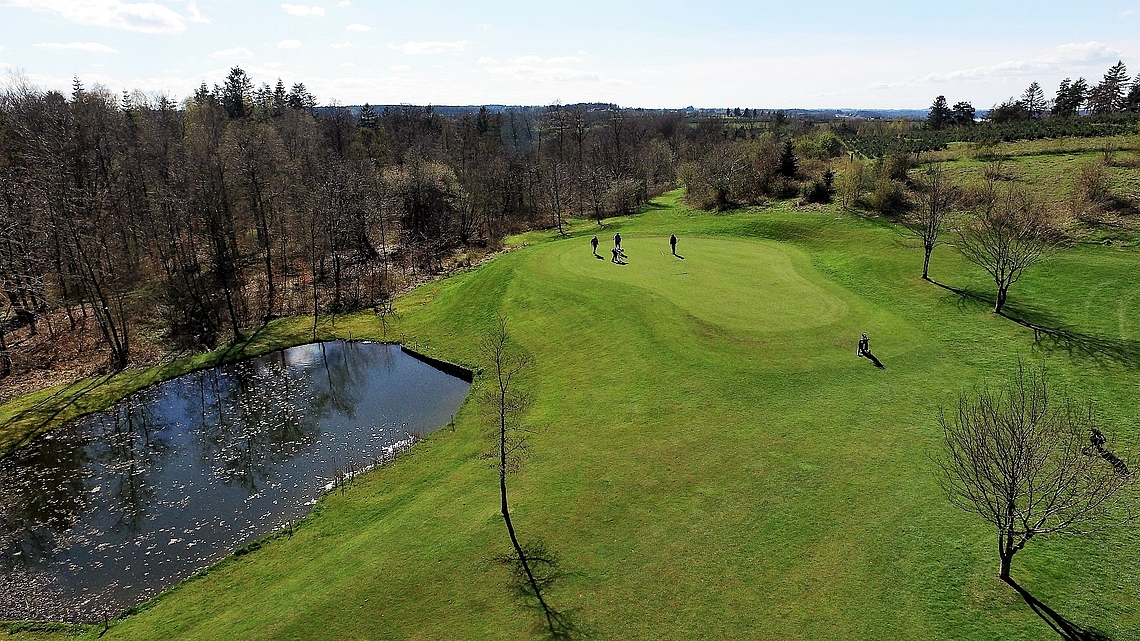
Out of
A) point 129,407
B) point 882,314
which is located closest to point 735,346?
point 882,314

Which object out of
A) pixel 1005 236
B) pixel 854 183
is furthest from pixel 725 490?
pixel 854 183

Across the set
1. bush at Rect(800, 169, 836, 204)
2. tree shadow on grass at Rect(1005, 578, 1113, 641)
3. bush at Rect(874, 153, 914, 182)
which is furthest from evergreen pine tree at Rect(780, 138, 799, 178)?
tree shadow on grass at Rect(1005, 578, 1113, 641)

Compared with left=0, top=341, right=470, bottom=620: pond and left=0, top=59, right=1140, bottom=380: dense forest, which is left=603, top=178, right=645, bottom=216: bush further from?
left=0, top=341, right=470, bottom=620: pond

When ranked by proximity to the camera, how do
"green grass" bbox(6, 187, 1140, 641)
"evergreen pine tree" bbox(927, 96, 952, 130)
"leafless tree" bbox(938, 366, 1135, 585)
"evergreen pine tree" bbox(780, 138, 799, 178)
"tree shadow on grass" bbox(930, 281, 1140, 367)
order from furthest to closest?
1. "evergreen pine tree" bbox(927, 96, 952, 130)
2. "evergreen pine tree" bbox(780, 138, 799, 178)
3. "tree shadow on grass" bbox(930, 281, 1140, 367)
4. "green grass" bbox(6, 187, 1140, 641)
5. "leafless tree" bbox(938, 366, 1135, 585)

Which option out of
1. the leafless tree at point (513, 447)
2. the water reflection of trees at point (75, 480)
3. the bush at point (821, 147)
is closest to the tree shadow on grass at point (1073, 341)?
the leafless tree at point (513, 447)

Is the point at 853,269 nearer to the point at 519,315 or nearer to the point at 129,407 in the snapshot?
the point at 519,315

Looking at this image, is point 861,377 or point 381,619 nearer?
point 381,619
